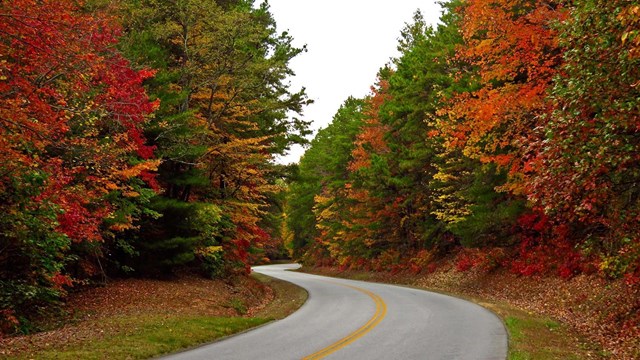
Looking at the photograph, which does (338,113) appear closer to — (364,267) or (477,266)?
(364,267)

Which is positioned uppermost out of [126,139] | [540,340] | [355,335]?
[126,139]

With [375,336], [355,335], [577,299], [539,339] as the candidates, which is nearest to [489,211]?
[577,299]

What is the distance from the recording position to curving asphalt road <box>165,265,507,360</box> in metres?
10.5

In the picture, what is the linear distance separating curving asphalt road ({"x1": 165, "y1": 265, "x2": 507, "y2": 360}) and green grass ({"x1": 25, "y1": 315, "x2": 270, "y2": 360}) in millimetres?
610

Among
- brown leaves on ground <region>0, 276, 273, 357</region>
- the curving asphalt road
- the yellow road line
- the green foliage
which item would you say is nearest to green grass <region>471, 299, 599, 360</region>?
the curving asphalt road

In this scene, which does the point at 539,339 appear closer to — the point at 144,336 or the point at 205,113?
the point at 144,336

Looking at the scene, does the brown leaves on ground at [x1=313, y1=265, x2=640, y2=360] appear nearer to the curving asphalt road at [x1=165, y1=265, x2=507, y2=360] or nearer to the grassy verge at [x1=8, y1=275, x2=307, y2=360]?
the curving asphalt road at [x1=165, y1=265, x2=507, y2=360]

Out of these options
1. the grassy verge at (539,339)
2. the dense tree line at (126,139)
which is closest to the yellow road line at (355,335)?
the grassy verge at (539,339)

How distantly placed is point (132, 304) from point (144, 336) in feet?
16.9

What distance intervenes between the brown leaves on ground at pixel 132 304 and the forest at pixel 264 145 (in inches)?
36.3

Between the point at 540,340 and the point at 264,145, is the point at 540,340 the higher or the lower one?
the lower one

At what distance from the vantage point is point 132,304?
16.9m

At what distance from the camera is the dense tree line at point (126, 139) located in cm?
1052

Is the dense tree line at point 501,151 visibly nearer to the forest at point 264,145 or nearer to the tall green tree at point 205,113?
the forest at point 264,145
